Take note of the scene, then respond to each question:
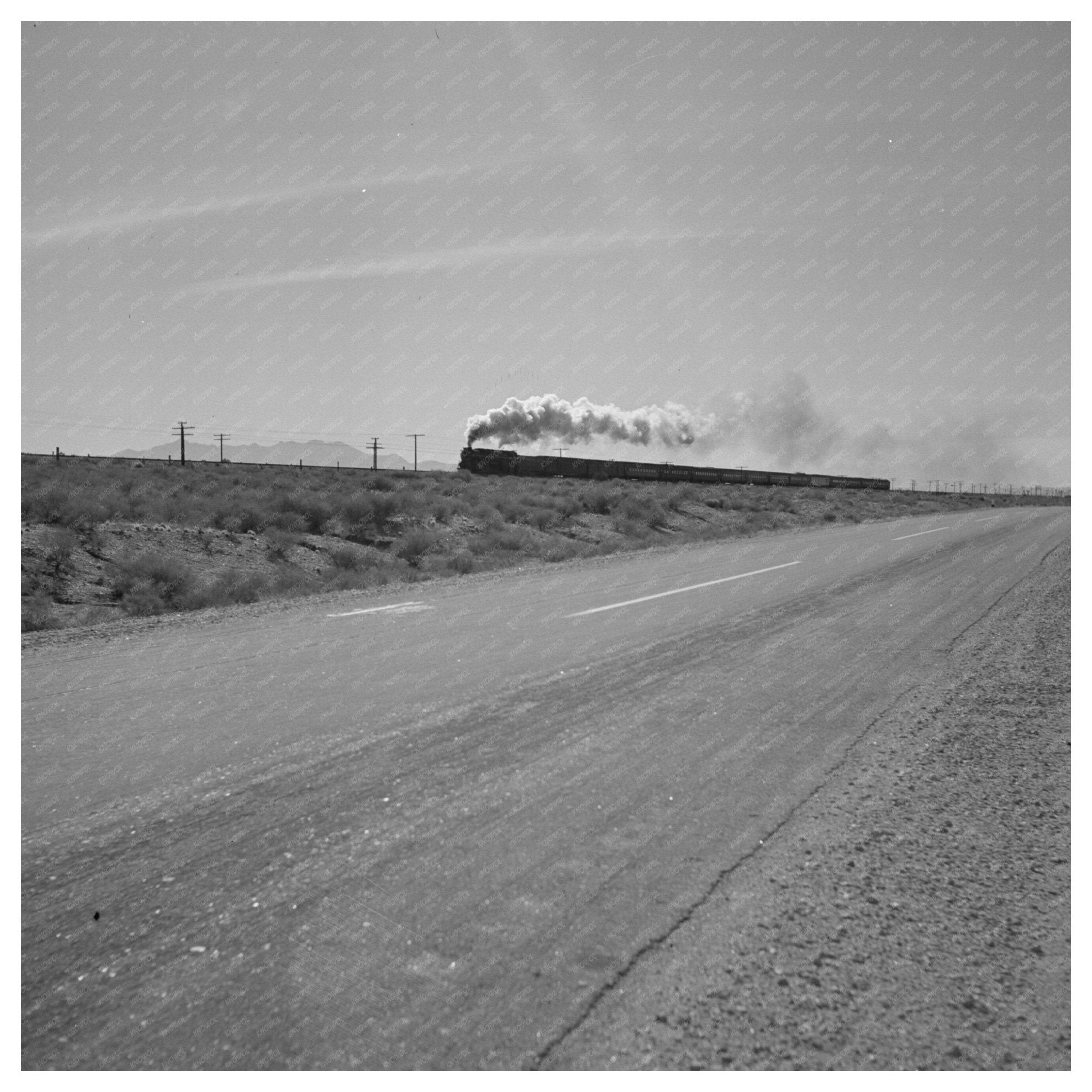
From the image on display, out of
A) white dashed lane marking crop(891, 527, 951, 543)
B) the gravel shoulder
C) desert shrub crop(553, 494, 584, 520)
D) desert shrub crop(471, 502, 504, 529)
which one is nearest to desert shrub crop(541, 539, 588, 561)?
desert shrub crop(471, 502, 504, 529)

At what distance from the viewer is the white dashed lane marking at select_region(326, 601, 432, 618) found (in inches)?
417

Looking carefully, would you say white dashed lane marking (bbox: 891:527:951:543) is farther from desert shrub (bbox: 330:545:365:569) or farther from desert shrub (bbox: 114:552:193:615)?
desert shrub (bbox: 114:552:193:615)

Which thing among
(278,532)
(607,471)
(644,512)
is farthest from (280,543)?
(607,471)

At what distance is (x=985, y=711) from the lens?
6246 mm

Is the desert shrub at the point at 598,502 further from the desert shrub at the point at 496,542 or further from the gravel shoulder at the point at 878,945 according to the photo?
the gravel shoulder at the point at 878,945

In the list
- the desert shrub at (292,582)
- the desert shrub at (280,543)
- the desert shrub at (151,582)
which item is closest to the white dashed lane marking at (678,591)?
the desert shrub at (292,582)

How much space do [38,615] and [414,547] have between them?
10.1 metres

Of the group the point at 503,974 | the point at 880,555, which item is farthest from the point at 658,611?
the point at 880,555

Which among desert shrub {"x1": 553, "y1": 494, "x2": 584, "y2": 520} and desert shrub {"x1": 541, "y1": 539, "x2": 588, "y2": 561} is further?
desert shrub {"x1": 553, "y1": 494, "x2": 584, "y2": 520}

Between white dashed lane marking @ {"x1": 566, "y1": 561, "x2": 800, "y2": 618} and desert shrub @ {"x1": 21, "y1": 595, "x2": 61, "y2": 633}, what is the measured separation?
7.28m

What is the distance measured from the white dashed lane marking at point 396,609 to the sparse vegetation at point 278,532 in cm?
383

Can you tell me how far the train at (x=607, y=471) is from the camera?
6881 centimetres

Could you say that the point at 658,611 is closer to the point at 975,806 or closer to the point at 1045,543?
the point at 975,806
